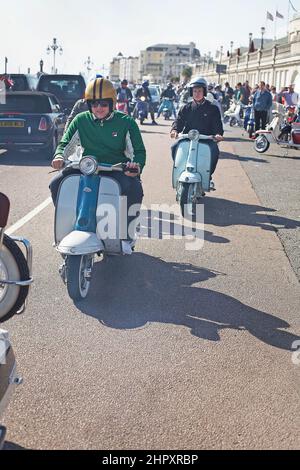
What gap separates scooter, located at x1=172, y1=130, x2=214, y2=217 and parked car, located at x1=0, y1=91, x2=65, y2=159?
5.94 meters

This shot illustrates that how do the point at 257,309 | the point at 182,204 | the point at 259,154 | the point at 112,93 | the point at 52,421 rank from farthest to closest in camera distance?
the point at 259,154 < the point at 182,204 < the point at 112,93 < the point at 257,309 < the point at 52,421

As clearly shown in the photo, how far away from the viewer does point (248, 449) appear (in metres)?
3.12

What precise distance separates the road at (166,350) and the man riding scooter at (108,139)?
35.1 inches

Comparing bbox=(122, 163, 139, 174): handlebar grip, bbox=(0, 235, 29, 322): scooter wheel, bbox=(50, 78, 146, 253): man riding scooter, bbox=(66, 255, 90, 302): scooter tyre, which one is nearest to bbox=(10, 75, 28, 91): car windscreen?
bbox=(50, 78, 146, 253): man riding scooter

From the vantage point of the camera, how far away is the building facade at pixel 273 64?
187ft

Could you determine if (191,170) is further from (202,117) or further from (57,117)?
(57,117)

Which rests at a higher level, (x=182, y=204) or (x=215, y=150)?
(x=215, y=150)

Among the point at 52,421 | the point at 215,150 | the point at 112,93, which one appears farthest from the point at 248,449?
the point at 215,150

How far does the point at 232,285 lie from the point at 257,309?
0.66m

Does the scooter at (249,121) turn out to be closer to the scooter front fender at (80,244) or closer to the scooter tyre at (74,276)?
the scooter front fender at (80,244)

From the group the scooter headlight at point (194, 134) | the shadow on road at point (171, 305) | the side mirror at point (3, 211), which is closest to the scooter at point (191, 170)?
the scooter headlight at point (194, 134)

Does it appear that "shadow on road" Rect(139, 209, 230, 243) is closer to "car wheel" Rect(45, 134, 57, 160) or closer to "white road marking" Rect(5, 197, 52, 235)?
"white road marking" Rect(5, 197, 52, 235)
